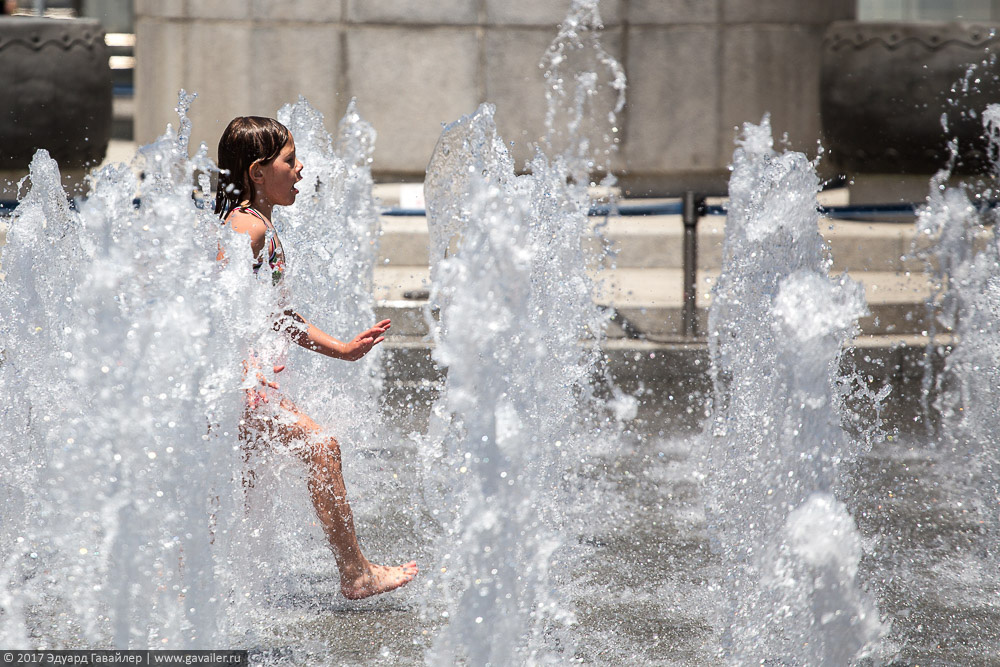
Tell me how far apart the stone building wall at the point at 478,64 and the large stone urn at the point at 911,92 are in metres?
0.62

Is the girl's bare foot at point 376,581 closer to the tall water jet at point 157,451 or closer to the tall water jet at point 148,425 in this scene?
the tall water jet at point 157,451

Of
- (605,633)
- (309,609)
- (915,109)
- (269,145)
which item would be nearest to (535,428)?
(605,633)

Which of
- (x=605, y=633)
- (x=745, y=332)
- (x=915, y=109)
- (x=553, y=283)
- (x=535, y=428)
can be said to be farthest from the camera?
(x=915, y=109)

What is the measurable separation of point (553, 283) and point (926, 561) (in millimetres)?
1588

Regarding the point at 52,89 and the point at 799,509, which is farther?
the point at 52,89

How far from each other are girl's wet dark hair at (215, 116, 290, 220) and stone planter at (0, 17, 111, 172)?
428 centimetres

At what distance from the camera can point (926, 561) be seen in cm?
363

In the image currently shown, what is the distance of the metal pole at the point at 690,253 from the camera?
5.85m

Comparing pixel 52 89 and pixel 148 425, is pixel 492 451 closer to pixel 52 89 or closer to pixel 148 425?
pixel 148 425

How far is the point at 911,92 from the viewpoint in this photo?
7.27 m

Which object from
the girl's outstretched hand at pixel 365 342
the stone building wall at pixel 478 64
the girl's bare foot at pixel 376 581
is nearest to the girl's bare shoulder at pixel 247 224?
the girl's outstretched hand at pixel 365 342

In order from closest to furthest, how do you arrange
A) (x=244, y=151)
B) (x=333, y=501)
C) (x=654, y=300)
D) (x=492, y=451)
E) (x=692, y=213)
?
(x=492, y=451)
(x=333, y=501)
(x=244, y=151)
(x=692, y=213)
(x=654, y=300)

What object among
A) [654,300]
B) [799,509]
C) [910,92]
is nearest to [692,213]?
[654,300]

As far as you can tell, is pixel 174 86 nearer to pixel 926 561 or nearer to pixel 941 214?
pixel 941 214
